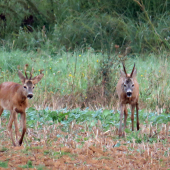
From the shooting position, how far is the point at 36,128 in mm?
6352

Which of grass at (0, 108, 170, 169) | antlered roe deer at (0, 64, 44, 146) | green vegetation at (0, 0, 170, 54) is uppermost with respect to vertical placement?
green vegetation at (0, 0, 170, 54)

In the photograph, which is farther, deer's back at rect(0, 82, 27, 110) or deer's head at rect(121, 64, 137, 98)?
deer's head at rect(121, 64, 137, 98)

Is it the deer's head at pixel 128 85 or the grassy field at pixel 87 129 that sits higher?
the deer's head at pixel 128 85

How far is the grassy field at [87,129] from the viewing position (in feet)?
15.2

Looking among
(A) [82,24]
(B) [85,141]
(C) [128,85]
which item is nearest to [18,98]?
(B) [85,141]

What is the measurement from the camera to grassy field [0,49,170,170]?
15.2 feet

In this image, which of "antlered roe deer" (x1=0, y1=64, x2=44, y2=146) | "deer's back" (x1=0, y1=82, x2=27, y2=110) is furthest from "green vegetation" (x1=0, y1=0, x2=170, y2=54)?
"antlered roe deer" (x1=0, y1=64, x2=44, y2=146)

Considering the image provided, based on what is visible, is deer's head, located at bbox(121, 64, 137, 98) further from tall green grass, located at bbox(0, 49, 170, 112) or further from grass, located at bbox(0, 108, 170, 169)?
tall green grass, located at bbox(0, 49, 170, 112)

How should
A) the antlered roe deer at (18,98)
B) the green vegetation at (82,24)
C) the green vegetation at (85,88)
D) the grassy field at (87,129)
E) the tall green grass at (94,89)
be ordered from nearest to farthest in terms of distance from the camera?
the grassy field at (87,129), the green vegetation at (85,88), the antlered roe deer at (18,98), the tall green grass at (94,89), the green vegetation at (82,24)

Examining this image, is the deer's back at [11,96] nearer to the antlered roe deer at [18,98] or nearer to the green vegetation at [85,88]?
the antlered roe deer at [18,98]

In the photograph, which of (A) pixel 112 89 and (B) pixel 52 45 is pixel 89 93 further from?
(B) pixel 52 45

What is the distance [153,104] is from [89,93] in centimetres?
155

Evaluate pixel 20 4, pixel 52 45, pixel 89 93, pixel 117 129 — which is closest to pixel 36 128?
pixel 117 129

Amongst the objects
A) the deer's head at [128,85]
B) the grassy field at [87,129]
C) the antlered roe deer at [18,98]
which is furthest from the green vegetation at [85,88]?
the deer's head at [128,85]
